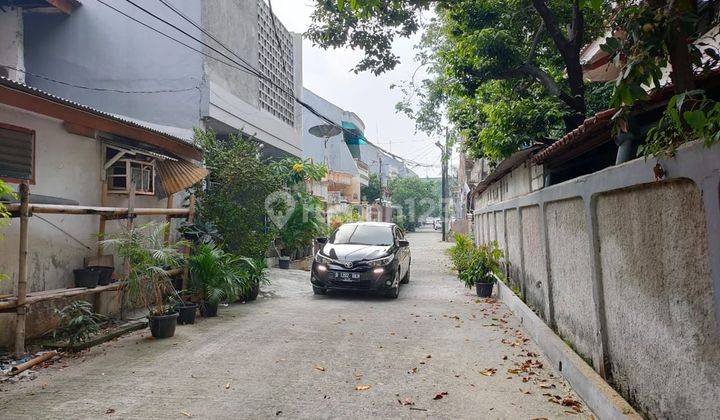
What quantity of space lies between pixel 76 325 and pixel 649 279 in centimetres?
607

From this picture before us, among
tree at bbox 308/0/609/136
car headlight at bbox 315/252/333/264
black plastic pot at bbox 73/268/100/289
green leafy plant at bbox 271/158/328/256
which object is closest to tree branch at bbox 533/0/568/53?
tree at bbox 308/0/609/136

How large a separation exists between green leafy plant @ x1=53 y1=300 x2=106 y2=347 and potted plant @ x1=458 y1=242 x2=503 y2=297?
7642 mm

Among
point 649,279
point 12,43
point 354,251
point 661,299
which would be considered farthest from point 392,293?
point 12,43

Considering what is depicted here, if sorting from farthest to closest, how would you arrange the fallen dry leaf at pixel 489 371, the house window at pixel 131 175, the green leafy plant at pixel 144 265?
the house window at pixel 131 175, the green leafy plant at pixel 144 265, the fallen dry leaf at pixel 489 371

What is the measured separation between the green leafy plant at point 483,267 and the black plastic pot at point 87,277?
751 cm

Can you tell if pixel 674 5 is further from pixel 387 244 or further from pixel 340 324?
pixel 387 244

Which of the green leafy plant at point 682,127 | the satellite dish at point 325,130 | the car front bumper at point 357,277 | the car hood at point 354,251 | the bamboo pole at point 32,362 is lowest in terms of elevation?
the bamboo pole at point 32,362

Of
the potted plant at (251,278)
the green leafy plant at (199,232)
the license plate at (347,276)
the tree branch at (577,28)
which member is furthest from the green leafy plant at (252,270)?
the tree branch at (577,28)

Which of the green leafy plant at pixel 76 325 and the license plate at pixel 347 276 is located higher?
the license plate at pixel 347 276

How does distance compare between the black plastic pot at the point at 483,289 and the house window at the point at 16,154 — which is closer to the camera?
the house window at the point at 16,154

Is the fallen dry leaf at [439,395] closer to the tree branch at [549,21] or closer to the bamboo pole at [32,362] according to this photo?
the bamboo pole at [32,362]

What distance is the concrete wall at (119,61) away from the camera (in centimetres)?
1139

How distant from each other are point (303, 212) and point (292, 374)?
35.0 feet

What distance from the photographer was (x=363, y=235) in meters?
11.2
